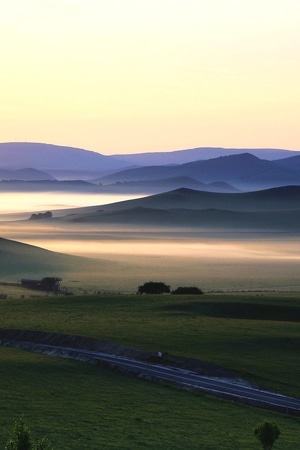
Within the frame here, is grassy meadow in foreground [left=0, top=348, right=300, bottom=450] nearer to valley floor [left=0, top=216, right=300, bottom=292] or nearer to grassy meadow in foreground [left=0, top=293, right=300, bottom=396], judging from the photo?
grassy meadow in foreground [left=0, top=293, right=300, bottom=396]

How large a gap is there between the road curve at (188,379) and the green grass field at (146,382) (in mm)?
964

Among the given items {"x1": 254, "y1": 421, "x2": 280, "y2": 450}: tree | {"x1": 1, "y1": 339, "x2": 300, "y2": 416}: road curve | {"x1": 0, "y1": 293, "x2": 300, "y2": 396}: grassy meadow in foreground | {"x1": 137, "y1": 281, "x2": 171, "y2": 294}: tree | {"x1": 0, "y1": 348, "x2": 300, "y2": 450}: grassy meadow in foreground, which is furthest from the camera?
{"x1": 137, "y1": 281, "x2": 171, "y2": 294}: tree

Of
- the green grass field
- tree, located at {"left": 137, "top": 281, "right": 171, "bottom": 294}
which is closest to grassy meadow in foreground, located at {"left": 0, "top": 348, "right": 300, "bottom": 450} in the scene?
the green grass field

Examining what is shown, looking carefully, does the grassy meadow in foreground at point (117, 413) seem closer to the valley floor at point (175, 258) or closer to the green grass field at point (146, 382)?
the green grass field at point (146, 382)

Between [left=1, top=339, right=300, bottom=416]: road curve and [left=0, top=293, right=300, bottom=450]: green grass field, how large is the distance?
3.16 feet

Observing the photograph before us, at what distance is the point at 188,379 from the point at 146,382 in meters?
2.06

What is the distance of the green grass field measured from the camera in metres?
33.0

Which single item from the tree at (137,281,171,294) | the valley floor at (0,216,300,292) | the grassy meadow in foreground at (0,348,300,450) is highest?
the valley floor at (0,216,300,292)

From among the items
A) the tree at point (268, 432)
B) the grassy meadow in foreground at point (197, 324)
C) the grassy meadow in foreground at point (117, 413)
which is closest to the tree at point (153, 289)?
the grassy meadow in foreground at point (197, 324)

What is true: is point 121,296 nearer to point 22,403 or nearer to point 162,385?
point 162,385

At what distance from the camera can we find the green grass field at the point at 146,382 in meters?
33.0

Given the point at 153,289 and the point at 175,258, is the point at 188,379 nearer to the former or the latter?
the point at 153,289

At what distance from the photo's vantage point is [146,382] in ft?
140

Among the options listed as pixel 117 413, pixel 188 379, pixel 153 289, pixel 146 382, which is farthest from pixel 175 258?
pixel 117 413
